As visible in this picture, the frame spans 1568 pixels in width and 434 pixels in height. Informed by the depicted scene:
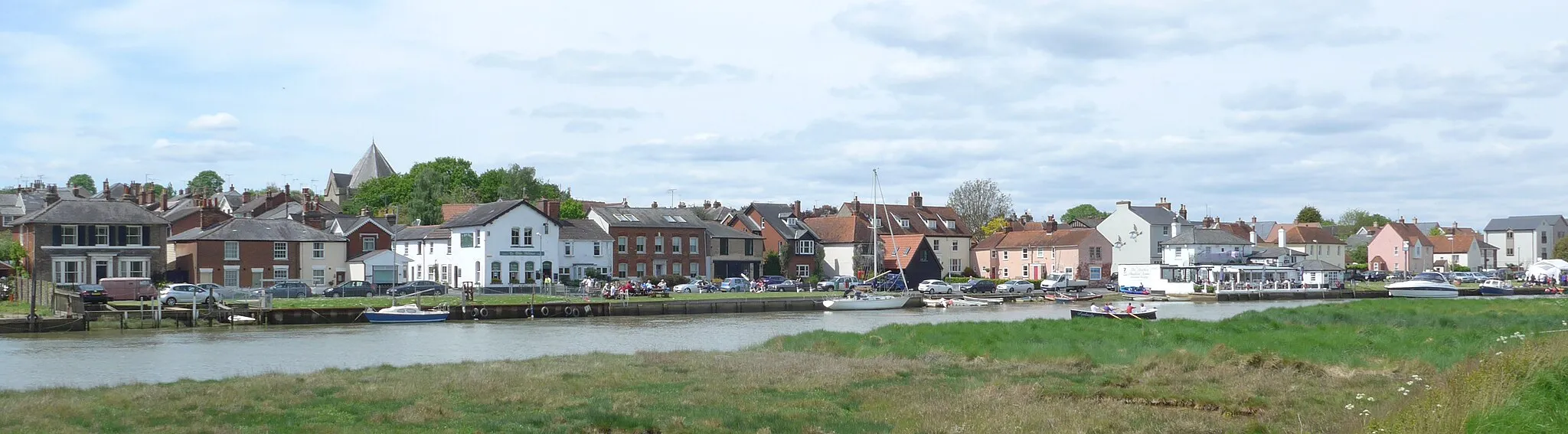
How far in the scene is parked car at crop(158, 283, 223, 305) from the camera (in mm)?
63969

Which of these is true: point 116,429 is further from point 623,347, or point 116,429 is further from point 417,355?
point 623,347

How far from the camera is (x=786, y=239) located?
108 meters

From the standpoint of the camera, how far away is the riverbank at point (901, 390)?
19.0 metres

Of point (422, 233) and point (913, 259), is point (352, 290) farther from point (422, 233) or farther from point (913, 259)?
point (913, 259)

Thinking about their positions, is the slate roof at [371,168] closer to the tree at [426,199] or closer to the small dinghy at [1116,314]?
the tree at [426,199]

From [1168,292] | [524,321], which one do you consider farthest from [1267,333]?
[1168,292]

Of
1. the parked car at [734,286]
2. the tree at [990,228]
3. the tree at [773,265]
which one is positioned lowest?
the parked car at [734,286]

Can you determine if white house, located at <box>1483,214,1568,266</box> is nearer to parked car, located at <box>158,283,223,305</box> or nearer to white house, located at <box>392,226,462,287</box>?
white house, located at <box>392,226,462,287</box>

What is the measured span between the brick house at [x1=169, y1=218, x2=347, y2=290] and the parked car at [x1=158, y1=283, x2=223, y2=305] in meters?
10.3

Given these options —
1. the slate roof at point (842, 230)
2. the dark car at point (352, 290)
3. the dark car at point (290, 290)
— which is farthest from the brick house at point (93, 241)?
the slate roof at point (842, 230)

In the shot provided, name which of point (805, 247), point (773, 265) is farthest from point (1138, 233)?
point (773, 265)

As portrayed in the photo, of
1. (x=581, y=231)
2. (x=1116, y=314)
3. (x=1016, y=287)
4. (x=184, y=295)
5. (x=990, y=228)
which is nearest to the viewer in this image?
(x=1116, y=314)

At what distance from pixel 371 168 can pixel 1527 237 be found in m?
158

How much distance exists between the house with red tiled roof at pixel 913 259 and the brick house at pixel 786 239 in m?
6.38
